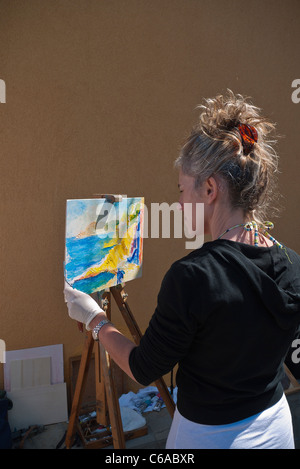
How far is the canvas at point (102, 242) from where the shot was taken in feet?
5.42

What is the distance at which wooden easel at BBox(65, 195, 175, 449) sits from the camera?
1.73m

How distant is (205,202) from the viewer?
3.42 ft

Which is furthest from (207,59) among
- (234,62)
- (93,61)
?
(93,61)

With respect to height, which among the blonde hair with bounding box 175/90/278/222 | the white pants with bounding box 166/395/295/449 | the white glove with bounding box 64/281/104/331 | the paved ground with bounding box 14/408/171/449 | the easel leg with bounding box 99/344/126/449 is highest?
the blonde hair with bounding box 175/90/278/222

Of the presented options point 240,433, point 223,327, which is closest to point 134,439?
point 240,433

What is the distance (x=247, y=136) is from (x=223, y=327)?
517 millimetres

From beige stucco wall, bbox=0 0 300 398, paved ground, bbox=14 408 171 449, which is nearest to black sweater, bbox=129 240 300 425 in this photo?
paved ground, bbox=14 408 171 449

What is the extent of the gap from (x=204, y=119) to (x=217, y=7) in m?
2.07

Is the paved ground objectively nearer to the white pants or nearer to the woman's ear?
the white pants

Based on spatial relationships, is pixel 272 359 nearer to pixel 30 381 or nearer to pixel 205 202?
pixel 205 202

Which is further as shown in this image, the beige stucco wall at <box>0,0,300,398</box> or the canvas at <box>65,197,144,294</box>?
the beige stucco wall at <box>0,0,300,398</box>

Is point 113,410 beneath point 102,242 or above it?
beneath

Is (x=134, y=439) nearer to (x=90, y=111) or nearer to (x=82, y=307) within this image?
(x=82, y=307)

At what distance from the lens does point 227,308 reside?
2.93 ft
